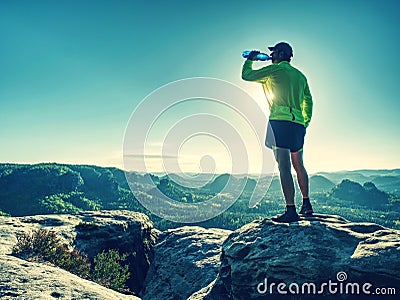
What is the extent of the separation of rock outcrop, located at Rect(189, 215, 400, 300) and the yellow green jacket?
365cm

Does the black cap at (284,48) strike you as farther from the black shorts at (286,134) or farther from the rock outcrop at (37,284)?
the rock outcrop at (37,284)

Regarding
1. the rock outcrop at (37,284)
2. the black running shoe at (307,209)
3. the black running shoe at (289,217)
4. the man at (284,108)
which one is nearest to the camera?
the rock outcrop at (37,284)

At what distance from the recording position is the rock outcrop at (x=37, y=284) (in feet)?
22.7

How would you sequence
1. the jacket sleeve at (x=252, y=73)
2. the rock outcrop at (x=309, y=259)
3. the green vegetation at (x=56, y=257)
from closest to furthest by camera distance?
the rock outcrop at (x=309, y=259) → the jacket sleeve at (x=252, y=73) → the green vegetation at (x=56, y=257)

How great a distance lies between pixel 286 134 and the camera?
8766 mm

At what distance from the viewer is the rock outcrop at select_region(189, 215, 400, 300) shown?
757cm

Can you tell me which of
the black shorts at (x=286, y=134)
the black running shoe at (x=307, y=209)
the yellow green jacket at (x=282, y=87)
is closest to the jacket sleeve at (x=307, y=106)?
the yellow green jacket at (x=282, y=87)

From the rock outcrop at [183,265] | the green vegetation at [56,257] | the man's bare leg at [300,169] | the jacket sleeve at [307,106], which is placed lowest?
the rock outcrop at [183,265]

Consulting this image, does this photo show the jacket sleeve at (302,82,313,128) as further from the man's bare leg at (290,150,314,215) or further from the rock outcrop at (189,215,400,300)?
the rock outcrop at (189,215,400,300)

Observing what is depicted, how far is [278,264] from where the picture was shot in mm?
8539

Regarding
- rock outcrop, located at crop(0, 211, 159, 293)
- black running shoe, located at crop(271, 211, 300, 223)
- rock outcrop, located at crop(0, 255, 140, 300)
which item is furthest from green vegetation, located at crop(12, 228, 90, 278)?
black running shoe, located at crop(271, 211, 300, 223)

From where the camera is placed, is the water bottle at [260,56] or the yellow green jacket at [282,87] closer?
the yellow green jacket at [282,87]

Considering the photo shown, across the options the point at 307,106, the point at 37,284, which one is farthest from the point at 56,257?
the point at 307,106

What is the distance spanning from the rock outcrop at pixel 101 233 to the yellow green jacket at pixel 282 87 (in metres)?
12.1
